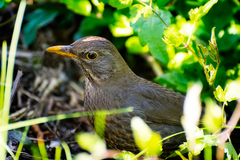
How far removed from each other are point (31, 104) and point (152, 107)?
1622 mm

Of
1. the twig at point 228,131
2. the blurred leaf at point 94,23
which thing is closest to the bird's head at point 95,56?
the twig at point 228,131

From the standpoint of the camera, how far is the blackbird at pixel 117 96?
2887 millimetres

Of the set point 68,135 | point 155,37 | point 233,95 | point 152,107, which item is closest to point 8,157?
point 68,135

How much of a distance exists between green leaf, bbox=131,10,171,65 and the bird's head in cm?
38

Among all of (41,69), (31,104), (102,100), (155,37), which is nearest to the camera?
(155,37)

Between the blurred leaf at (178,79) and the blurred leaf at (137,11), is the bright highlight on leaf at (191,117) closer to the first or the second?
the blurred leaf at (137,11)

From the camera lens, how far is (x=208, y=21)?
11.4 ft

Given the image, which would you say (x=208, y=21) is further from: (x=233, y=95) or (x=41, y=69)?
(x=41, y=69)

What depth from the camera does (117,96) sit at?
296 centimetres

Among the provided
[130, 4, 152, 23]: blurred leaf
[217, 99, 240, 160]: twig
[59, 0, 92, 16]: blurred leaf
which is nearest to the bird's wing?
[217, 99, 240, 160]: twig

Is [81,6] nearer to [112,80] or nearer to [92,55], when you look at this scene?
[92,55]

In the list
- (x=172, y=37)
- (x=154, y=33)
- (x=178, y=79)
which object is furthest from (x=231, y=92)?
(x=178, y=79)

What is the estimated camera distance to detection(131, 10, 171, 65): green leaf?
2697 mm

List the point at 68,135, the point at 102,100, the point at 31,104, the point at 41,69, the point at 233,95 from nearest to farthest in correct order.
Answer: the point at 233,95 → the point at 102,100 → the point at 68,135 → the point at 31,104 → the point at 41,69
